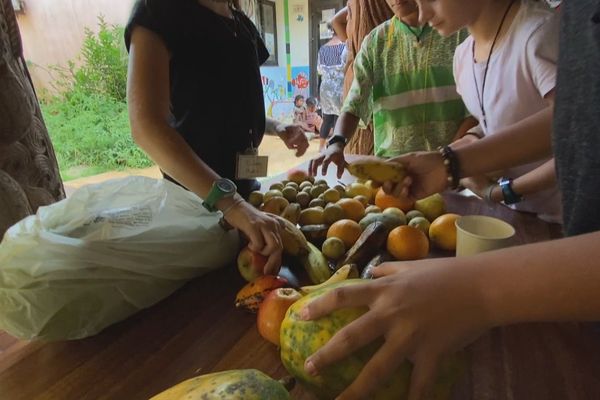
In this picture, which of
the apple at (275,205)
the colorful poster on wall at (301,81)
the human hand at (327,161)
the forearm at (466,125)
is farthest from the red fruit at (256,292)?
the colorful poster on wall at (301,81)

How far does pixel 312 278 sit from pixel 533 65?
857 millimetres

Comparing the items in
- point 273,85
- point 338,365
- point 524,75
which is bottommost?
point 338,365

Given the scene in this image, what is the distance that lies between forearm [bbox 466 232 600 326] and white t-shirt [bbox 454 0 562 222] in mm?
828

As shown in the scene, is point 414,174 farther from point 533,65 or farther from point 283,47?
Result: point 283,47

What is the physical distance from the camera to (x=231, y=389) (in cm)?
37

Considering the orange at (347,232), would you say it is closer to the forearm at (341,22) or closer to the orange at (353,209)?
the orange at (353,209)

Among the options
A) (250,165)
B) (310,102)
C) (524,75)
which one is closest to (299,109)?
(310,102)

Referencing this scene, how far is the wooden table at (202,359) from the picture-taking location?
1.81 ft

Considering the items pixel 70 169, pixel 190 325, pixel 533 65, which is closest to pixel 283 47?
pixel 70 169

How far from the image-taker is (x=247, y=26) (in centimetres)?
133

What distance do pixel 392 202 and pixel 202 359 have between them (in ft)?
2.33

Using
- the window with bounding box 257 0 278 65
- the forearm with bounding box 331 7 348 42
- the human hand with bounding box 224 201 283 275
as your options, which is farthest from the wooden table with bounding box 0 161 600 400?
the window with bounding box 257 0 278 65

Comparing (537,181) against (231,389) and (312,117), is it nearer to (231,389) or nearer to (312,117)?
(231,389)

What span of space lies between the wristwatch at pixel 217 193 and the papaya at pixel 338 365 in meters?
0.44
